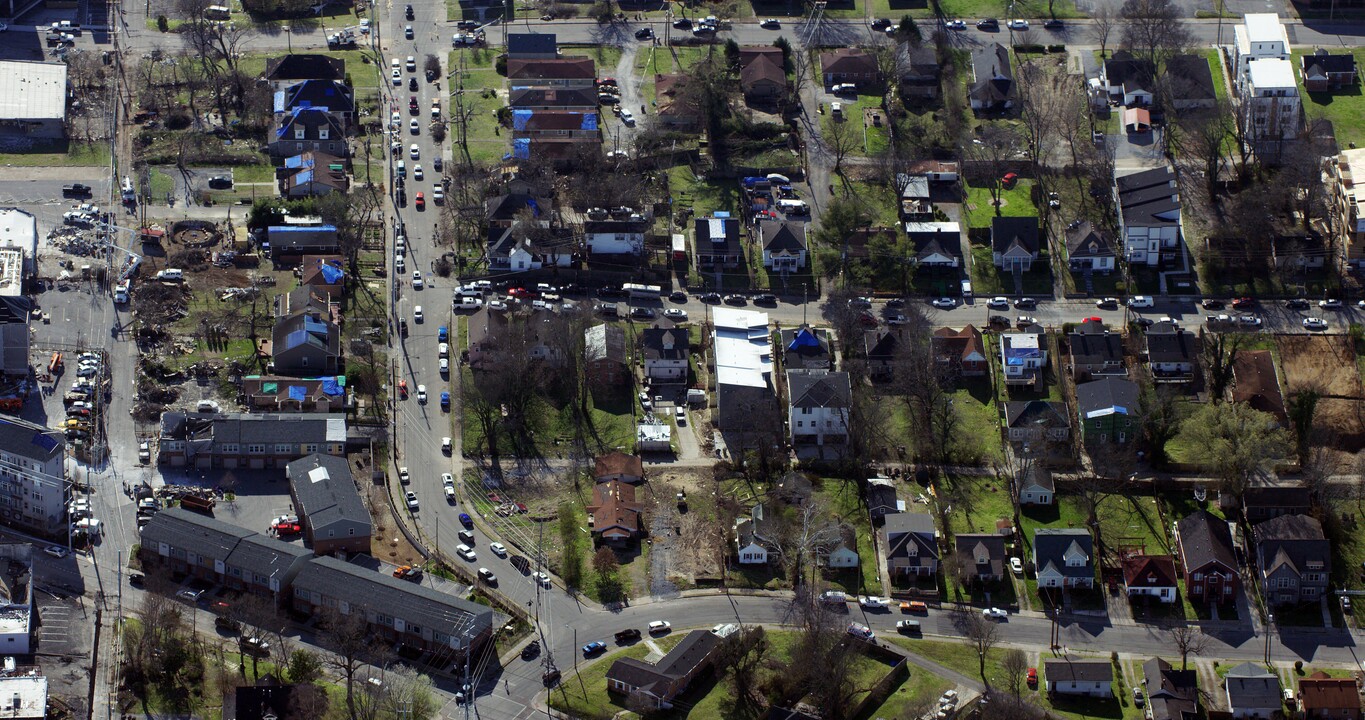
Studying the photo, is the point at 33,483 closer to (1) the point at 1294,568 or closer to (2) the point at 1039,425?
(2) the point at 1039,425

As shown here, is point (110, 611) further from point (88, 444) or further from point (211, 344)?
point (211, 344)

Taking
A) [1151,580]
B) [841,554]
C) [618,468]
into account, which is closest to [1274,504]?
[1151,580]

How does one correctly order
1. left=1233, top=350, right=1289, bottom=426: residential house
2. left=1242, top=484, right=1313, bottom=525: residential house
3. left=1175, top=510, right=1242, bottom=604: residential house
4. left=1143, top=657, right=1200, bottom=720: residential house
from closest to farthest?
left=1143, top=657, right=1200, bottom=720: residential house
left=1175, top=510, right=1242, bottom=604: residential house
left=1242, top=484, right=1313, bottom=525: residential house
left=1233, top=350, right=1289, bottom=426: residential house

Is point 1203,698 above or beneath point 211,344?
beneath

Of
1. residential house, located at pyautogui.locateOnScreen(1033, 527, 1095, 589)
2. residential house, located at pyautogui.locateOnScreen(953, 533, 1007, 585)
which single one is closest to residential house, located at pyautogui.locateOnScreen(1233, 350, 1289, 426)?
residential house, located at pyautogui.locateOnScreen(1033, 527, 1095, 589)

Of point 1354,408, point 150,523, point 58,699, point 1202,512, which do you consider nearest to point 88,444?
point 150,523

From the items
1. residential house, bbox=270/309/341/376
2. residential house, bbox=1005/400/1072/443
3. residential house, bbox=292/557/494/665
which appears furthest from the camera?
residential house, bbox=270/309/341/376

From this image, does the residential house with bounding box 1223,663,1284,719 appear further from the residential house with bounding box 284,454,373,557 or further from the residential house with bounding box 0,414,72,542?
the residential house with bounding box 0,414,72,542
